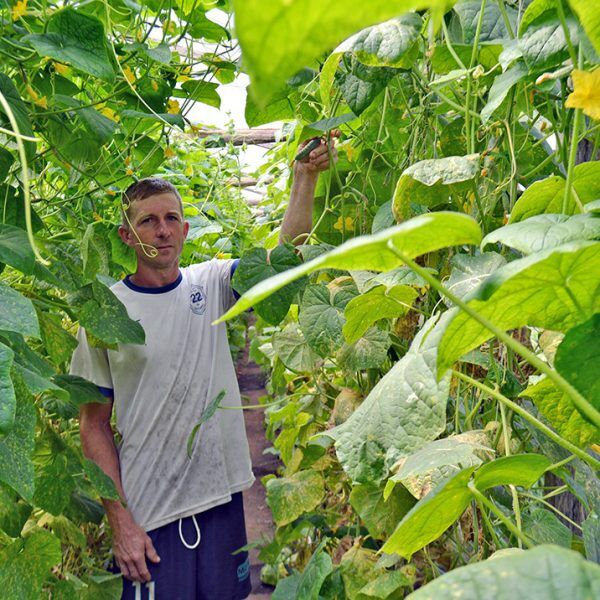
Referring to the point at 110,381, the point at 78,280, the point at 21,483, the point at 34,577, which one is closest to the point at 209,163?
the point at 110,381

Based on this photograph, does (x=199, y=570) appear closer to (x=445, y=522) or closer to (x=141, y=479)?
(x=141, y=479)

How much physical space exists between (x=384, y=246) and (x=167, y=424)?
5.81 feet

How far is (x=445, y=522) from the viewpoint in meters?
0.54

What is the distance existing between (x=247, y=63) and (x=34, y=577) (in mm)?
1279

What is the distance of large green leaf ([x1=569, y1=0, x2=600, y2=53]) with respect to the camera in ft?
1.42

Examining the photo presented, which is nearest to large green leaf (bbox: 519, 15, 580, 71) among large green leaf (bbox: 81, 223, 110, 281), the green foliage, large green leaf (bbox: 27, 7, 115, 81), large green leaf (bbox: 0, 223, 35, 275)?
the green foliage

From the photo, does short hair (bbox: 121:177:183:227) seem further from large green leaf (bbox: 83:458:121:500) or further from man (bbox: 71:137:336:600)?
large green leaf (bbox: 83:458:121:500)

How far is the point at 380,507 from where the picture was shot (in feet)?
3.77

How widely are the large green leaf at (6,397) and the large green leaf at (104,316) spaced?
2.61 ft

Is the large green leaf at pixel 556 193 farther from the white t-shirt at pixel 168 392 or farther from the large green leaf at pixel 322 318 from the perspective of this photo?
→ the white t-shirt at pixel 168 392

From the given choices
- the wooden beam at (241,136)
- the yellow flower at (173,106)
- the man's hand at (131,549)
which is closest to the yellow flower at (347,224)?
the yellow flower at (173,106)

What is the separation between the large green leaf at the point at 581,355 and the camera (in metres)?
A: 0.40

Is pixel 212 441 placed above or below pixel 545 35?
below

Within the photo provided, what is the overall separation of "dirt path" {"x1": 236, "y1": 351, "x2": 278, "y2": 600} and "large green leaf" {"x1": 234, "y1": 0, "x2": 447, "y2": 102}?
7.16 feet
